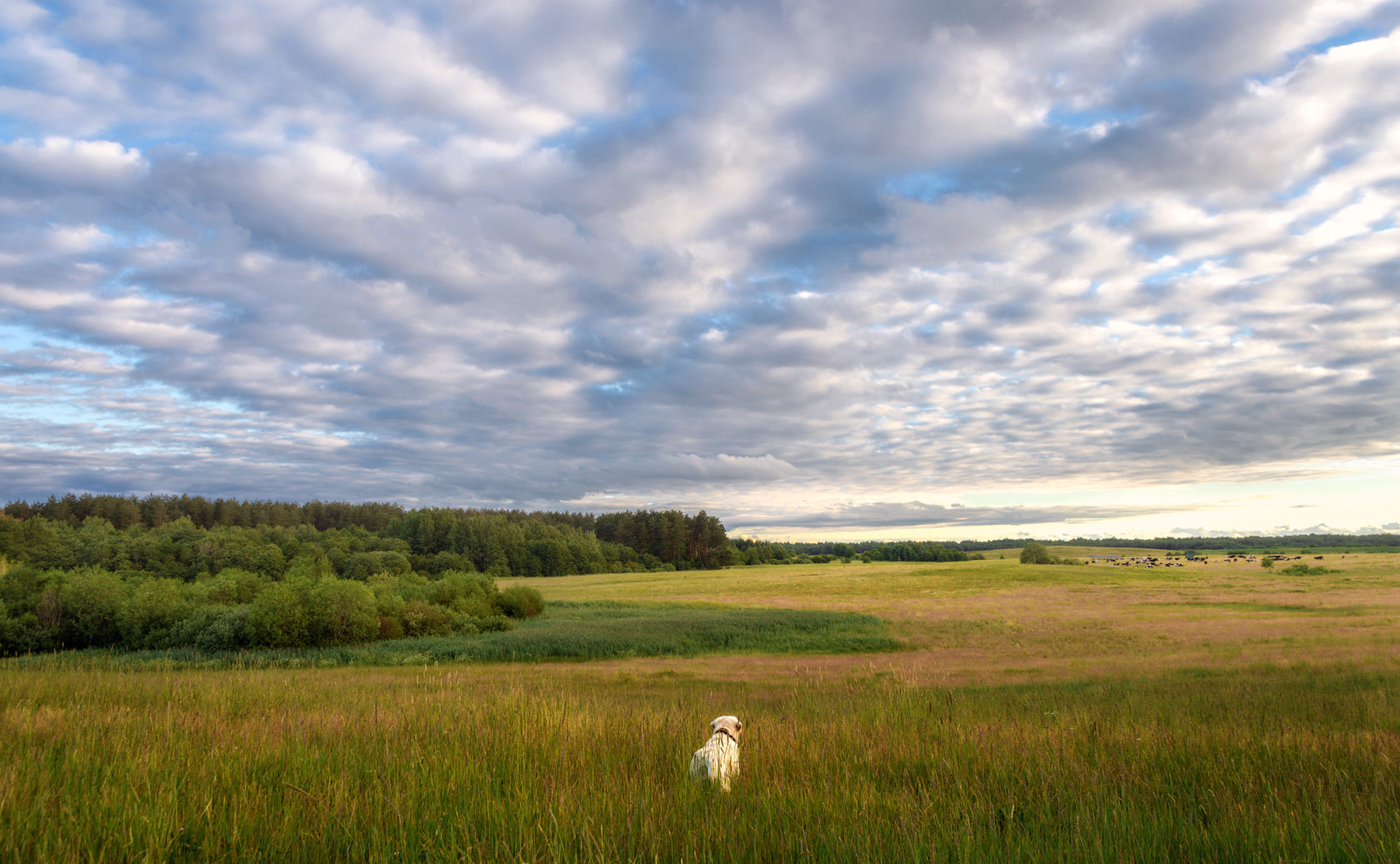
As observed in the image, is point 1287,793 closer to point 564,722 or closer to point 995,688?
point 564,722

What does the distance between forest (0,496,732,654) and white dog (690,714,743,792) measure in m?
35.6

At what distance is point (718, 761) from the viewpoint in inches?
223

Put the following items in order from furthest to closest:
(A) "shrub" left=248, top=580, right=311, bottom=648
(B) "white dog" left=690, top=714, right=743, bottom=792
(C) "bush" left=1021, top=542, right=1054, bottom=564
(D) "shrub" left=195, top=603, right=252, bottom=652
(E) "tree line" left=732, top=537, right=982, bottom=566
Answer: (E) "tree line" left=732, top=537, right=982, bottom=566 < (C) "bush" left=1021, top=542, right=1054, bottom=564 < (A) "shrub" left=248, top=580, right=311, bottom=648 < (D) "shrub" left=195, top=603, right=252, bottom=652 < (B) "white dog" left=690, top=714, right=743, bottom=792

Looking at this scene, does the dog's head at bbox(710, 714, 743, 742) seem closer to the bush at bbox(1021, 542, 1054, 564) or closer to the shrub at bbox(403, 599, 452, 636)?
the shrub at bbox(403, 599, 452, 636)

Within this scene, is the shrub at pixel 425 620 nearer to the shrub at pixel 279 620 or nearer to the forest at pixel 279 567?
the forest at pixel 279 567

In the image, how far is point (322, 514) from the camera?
467ft

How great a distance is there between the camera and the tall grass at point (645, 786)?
393 centimetres

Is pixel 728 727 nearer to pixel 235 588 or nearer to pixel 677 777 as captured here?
pixel 677 777

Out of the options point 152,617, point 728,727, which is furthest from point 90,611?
point 728,727

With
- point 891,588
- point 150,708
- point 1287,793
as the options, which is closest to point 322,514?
point 891,588

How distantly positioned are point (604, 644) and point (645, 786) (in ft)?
97.5

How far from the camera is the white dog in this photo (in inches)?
216

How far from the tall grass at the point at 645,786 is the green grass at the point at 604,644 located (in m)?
20.7

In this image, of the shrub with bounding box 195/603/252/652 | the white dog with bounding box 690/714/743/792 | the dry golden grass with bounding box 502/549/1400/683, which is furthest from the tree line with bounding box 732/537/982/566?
the white dog with bounding box 690/714/743/792
